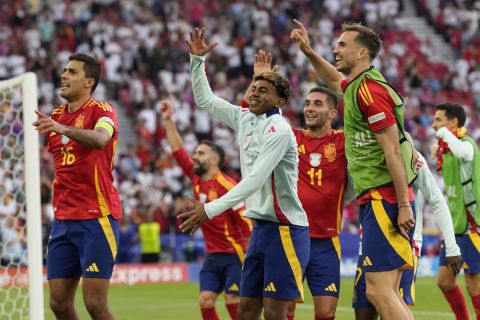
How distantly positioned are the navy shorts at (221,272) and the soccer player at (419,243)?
2.50 meters

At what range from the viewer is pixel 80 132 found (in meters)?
7.83

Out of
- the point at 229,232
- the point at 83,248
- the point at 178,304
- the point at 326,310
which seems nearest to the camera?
the point at 83,248

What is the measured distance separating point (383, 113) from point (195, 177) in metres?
4.80

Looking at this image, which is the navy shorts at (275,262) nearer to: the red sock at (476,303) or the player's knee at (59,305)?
the player's knee at (59,305)

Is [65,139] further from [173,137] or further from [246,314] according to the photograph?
[173,137]

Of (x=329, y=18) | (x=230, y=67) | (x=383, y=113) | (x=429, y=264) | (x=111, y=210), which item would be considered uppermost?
(x=329, y=18)

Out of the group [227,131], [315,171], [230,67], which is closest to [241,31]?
[230,67]

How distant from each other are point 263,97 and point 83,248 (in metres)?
1.96

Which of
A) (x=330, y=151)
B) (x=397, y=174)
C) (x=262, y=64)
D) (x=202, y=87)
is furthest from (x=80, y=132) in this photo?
(x=330, y=151)

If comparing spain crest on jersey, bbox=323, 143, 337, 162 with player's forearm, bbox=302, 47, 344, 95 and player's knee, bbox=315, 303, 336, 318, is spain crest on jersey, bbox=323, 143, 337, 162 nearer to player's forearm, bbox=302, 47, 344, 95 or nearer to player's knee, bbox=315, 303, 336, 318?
player's forearm, bbox=302, 47, 344, 95

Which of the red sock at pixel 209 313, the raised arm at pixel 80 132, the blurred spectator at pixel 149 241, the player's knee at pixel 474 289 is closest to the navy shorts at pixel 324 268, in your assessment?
the red sock at pixel 209 313

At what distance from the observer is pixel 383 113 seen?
7312 millimetres

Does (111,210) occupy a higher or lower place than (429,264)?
higher

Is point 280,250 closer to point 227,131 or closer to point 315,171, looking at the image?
point 315,171
